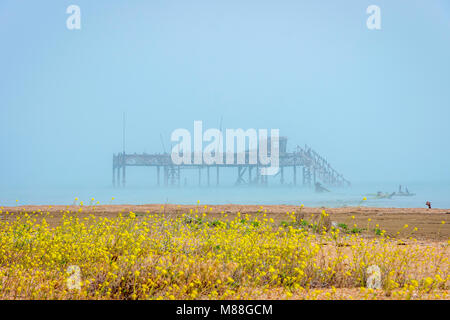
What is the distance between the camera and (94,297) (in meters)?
4.87

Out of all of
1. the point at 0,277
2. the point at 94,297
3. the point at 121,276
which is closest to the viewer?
the point at 94,297

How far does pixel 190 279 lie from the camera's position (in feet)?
16.9

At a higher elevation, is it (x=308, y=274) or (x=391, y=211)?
(x=308, y=274)

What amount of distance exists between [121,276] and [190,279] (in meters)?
0.82

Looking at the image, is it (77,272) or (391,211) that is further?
(391,211)

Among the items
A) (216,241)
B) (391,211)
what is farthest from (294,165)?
(216,241)
